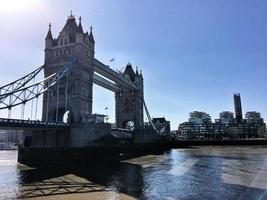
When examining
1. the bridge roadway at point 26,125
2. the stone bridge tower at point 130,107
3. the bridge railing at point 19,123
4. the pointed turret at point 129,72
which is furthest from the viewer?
the pointed turret at point 129,72

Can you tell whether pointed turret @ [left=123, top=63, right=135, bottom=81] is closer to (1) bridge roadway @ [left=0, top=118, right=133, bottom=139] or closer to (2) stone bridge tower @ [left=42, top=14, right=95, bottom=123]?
(2) stone bridge tower @ [left=42, top=14, right=95, bottom=123]

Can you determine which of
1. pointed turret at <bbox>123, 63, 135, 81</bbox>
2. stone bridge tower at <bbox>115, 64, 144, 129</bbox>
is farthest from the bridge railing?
pointed turret at <bbox>123, 63, 135, 81</bbox>

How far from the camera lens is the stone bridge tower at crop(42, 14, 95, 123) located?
5344 centimetres

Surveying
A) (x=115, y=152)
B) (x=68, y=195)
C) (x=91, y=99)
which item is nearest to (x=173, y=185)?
(x=68, y=195)

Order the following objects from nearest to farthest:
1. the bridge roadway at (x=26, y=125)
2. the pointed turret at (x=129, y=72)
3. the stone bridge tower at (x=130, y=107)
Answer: the bridge roadway at (x=26, y=125), the stone bridge tower at (x=130, y=107), the pointed turret at (x=129, y=72)

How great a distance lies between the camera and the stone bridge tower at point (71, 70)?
175 feet

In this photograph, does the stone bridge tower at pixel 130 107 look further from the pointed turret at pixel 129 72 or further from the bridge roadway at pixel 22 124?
the bridge roadway at pixel 22 124

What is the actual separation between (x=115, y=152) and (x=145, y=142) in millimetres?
37462

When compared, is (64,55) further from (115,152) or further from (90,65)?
(115,152)

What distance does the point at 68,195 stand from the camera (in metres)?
20.0

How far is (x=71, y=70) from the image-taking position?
5344 centimetres

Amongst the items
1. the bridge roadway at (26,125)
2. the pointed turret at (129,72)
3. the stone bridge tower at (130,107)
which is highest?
the pointed turret at (129,72)

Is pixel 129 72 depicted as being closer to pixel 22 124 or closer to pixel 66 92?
pixel 66 92

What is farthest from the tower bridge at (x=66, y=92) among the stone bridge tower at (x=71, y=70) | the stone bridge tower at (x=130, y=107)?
the stone bridge tower at (x=130, y=107)
